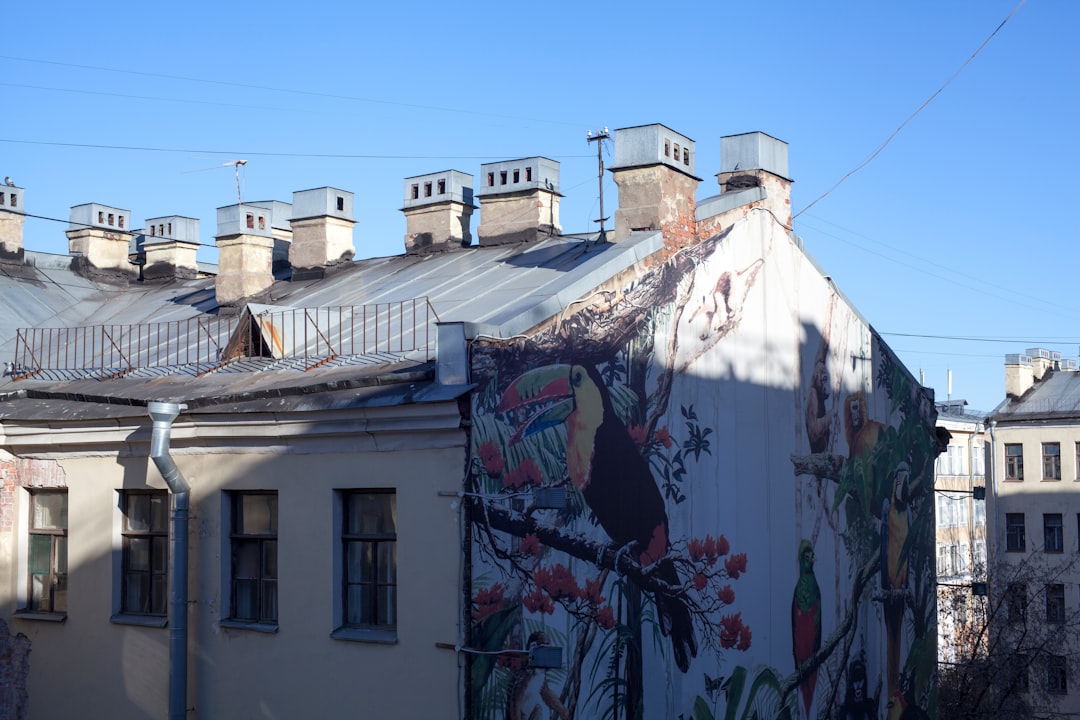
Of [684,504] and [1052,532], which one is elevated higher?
[684,504]

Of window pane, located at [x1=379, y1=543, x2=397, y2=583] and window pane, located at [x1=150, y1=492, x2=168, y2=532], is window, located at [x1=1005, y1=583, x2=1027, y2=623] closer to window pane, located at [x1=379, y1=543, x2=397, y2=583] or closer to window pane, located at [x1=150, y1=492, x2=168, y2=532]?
window pane, located at [x1=379, y1=543, x2=397, y2=583]

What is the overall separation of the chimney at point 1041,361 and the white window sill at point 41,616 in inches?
1816

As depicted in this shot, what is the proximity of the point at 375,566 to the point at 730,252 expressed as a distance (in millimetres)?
5635

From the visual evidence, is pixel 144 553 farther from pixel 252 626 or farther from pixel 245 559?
pixel 252 626

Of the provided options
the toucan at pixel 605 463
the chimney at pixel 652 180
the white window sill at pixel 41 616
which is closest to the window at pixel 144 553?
the white window sill at pixel 41 616

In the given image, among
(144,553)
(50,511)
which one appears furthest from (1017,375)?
(50,511)

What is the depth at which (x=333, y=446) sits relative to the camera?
13.1 metres

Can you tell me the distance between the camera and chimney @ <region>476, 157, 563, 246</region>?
63.9 feet

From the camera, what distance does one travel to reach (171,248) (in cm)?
2348

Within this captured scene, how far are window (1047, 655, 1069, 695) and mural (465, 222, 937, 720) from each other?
47.2 feet

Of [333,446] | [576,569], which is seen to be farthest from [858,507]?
[333,446]

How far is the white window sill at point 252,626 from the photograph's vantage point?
44.2 feet

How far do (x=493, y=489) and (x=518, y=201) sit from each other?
8.55m

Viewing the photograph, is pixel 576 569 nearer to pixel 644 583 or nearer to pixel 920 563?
pixel 644 583
